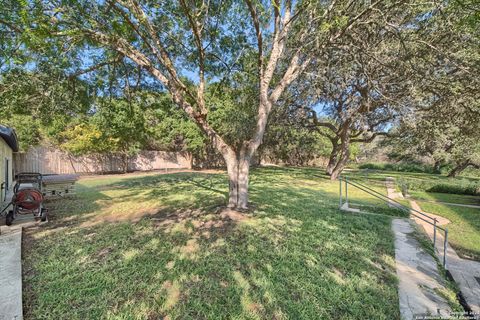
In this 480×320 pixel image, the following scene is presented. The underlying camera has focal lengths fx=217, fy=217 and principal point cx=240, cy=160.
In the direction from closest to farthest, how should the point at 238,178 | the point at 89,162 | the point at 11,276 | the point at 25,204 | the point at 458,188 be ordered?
1. the point at 11,276
2. the point at 25,204
3. the point at 238,178
4. the point at 458,188
5. the point at 89,162

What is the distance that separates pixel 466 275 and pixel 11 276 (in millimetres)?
5852

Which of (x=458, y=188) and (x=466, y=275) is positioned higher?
(x=458, y=188)

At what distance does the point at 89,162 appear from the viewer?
15.2 m

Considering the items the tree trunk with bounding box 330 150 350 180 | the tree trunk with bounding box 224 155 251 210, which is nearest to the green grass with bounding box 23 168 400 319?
the tree trunk with bounding box 224 155 251 210

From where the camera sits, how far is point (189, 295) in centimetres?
235

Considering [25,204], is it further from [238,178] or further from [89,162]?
[89,162]

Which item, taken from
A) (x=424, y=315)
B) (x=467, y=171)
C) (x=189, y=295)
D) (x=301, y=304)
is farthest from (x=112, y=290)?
(x=467, y=171)

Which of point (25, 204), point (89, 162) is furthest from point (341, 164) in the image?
point (89, 162)

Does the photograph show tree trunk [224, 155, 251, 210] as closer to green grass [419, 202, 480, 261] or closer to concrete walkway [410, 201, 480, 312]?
concrete walkway [410, 201, 480, 312]

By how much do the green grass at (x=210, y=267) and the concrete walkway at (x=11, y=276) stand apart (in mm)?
100

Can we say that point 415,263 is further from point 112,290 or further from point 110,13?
point 110,13

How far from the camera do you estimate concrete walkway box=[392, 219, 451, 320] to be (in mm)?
2188

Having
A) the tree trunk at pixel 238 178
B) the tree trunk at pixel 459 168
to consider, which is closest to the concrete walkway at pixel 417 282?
the tree trunk at pixel 238 178

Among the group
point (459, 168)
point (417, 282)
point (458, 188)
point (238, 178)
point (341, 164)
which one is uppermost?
point (341, 164)
